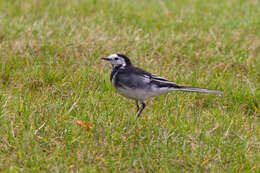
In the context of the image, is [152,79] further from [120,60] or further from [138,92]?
[120,60]

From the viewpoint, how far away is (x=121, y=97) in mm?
6059

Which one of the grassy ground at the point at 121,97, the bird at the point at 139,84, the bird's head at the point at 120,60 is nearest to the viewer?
the grassy ground at the point at 121,97

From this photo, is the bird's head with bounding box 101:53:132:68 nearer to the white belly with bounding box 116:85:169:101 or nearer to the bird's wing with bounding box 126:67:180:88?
the bird's wing with bounding box 126:67:180:88

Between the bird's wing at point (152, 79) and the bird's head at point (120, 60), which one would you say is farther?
the bird's head at point (120, 60)

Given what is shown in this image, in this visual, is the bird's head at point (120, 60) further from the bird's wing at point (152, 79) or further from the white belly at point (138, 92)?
the white belly at point (138, 92)

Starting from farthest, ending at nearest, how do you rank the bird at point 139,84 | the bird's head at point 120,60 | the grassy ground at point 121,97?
1. the bird's head at point 120,60
2. the bird at point 139,84
3. the grassy ground at point 121,97

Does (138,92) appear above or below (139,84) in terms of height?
below

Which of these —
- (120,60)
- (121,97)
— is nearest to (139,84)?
(120,60)

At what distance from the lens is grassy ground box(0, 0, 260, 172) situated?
14.7 ft

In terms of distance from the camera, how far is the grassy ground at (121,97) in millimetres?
4484

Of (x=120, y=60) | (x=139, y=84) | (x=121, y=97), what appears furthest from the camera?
(x=121, y=97)

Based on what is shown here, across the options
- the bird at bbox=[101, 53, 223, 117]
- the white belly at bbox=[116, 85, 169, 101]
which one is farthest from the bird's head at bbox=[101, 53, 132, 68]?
the white belly at bbox=[116, 85, 169, 101]

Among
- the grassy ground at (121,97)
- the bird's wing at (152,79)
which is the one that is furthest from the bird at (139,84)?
the grassy ground at (121,97)

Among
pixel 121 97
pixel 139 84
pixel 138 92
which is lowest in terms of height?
pixel 121 97
